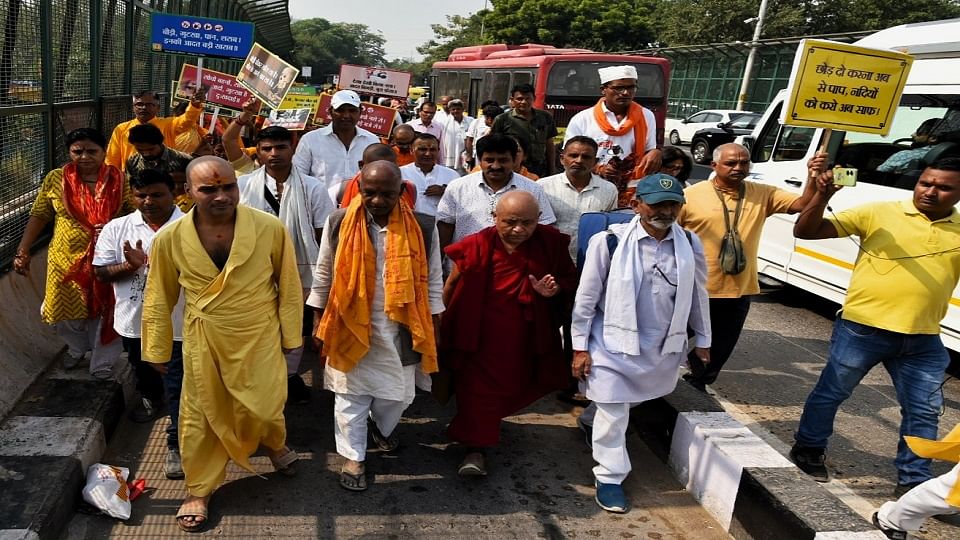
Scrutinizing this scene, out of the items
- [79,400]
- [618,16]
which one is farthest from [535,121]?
[618,16]

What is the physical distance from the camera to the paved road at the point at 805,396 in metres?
3.56

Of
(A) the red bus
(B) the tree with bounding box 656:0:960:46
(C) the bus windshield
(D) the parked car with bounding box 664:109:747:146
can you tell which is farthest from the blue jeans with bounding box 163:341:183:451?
(B) the tree with bounding box 656:0:960:46

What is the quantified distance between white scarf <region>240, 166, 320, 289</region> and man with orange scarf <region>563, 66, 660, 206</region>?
2001 mm

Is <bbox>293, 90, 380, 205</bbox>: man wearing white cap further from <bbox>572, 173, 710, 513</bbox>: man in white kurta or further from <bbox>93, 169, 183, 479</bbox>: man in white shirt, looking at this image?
<bbox>572, 173, 710, 513</bbox>: man in white kurta

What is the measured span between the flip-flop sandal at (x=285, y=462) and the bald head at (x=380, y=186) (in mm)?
1303

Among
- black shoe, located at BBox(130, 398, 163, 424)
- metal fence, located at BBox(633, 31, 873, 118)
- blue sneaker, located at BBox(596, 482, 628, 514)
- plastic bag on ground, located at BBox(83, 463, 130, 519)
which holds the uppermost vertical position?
metal fence, located at BBox(633, 31, 873, 118)

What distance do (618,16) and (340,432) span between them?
31262 millimetres

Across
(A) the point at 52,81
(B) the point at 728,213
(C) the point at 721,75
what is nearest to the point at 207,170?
(A) the point at 52,81

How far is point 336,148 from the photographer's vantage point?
4840 millimetres

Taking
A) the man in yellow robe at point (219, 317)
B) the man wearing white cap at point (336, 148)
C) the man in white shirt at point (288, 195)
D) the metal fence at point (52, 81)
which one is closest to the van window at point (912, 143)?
the man wearing white cap at point (336, 148)

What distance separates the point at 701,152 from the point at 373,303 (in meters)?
18.1

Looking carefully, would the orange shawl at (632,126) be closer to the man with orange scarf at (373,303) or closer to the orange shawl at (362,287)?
the man with orange scarf at (373,303)

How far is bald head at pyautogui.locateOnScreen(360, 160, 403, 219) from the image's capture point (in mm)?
2992

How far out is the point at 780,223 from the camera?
667 centimetres
